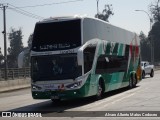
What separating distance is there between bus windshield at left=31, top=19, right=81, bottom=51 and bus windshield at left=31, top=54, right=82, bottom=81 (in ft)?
1.43

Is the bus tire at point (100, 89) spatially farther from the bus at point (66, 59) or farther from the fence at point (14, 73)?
the fence at point (14, 73)

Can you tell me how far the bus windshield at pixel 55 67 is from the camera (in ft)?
56.0

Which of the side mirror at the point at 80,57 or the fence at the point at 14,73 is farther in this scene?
the fence at the point at 14,73

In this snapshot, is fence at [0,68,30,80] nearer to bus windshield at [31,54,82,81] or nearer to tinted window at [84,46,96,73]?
tinted window at [84,46,96,73]

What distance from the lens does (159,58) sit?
389 feet

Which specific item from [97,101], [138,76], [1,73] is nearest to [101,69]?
[97,101]

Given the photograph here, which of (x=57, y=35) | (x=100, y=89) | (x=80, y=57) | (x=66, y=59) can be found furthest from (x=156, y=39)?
(x=80, y=57)

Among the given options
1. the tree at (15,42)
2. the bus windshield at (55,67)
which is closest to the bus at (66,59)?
the bus windshield at (55,67)

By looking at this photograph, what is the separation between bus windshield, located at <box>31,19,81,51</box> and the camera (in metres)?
17.4

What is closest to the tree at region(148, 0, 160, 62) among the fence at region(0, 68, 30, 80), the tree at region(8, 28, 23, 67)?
the tree at region(8, 28, 23, 67)

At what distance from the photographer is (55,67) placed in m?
17.3

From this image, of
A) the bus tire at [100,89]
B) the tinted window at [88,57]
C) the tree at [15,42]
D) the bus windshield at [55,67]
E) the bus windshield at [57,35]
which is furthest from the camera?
the tree at [15,42]

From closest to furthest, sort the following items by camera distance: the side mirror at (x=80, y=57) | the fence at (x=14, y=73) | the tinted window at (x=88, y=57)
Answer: the side mirror at (x=80, y=57) < the tinted window at (x=88, y=57) < the fence at (x=14, y=73)

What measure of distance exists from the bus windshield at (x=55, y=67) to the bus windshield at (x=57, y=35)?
1.43 feet
